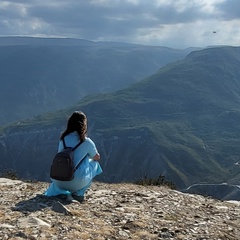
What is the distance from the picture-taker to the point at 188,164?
18775 cm

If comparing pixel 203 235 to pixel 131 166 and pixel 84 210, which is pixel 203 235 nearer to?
pixel 84 210

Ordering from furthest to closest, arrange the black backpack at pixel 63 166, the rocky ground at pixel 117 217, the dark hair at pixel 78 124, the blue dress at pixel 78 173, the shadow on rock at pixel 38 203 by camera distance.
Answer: the blue dress at pixel 78 173, the dark hair at pixel 78 124, the black backpack at pixel 63 166, the shadow on rock at pixel 38 203, the rocky ground at pixel 117 217

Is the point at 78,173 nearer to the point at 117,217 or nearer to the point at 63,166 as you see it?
the point at 63,166

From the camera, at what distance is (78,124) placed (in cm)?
1070

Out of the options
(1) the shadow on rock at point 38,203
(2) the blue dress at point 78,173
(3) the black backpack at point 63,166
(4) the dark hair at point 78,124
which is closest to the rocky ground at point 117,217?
(1) the shadow on rock at point 38,203

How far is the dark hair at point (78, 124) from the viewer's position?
34.8 feet

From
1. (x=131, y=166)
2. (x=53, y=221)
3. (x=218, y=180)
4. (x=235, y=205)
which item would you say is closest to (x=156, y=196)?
(x=235, y=205)

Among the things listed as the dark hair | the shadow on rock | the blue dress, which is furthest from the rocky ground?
the dark hair

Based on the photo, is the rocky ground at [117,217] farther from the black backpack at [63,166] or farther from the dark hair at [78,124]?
the dark hair at [78,124]

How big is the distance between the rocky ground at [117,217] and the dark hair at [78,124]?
1.66 metres

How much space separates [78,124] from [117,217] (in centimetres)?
248

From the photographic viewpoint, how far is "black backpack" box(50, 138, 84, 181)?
408 inches

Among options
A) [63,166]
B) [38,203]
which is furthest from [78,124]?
[38,203]

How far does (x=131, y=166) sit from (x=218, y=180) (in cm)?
3703
